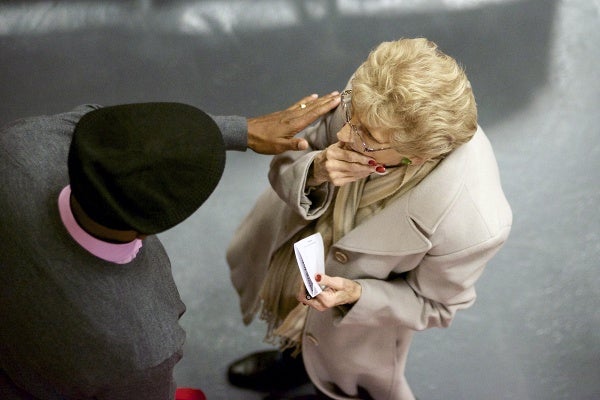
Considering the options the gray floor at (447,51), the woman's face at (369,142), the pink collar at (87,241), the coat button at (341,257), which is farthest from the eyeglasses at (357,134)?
the gray floor at (447,51)

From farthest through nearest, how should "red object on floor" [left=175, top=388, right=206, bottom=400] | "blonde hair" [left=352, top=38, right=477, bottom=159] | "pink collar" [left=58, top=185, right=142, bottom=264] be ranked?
"red object on floor" [left=175, top=388, right=206, bottom=400]
"blonde hair" [left=352, top=38, right=477, bottom=159]
"pink collar" [left=58, top=185, right=142, bottom=264]

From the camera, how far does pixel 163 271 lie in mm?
1957

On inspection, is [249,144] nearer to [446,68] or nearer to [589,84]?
[446,68]

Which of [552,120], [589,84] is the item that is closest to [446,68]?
[552,120]

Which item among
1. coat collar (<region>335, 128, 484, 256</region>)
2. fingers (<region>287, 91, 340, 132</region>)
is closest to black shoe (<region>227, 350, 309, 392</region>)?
coat collar (<region>335, 128, 484, 256</region>)

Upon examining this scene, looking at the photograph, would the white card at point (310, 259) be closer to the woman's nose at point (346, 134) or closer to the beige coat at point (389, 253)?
the beige coat at point (389, 253)

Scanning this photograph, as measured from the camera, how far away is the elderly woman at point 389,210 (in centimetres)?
201

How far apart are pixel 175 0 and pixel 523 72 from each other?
87.1 inches

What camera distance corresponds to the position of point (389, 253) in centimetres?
230

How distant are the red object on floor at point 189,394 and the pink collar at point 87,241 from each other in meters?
1.59

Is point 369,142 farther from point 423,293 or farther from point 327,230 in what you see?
point 423,293

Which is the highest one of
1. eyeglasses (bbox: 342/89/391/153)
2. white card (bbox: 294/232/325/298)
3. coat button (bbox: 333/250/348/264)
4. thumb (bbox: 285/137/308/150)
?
eyeglasses (bbox: 342/89/391/153)

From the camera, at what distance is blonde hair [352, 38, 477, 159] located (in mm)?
1970

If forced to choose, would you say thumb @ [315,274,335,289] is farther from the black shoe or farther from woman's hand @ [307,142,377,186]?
the black shoe
